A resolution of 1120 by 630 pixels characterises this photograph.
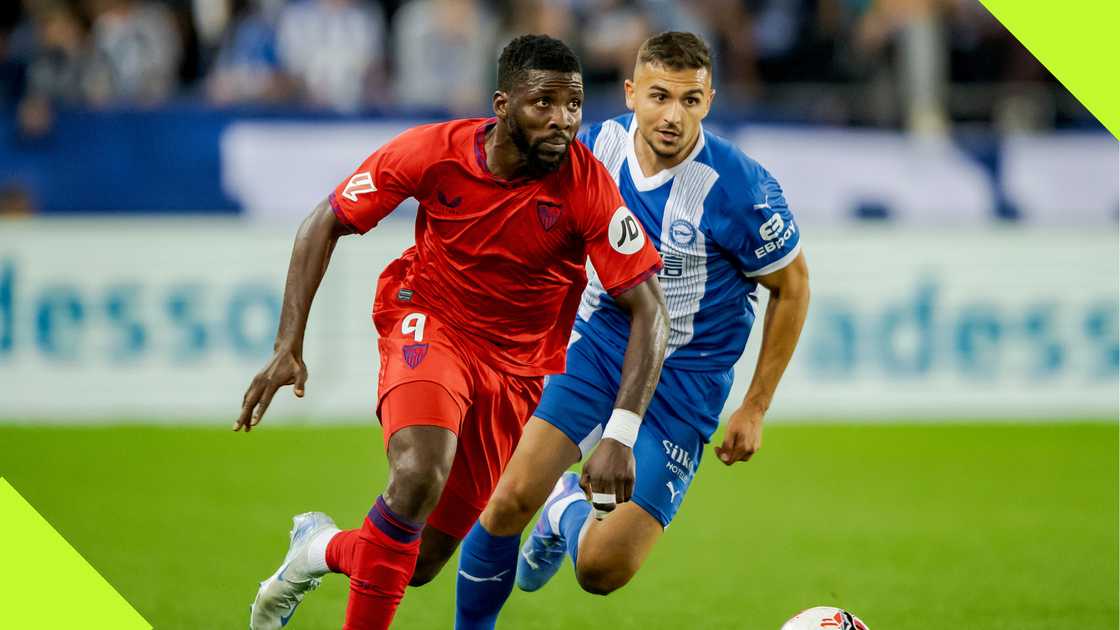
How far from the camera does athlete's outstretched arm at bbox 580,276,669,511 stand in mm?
4891

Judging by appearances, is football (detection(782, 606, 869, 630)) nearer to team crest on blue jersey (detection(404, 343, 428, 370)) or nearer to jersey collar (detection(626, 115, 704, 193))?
team crest on blue jersey (detection(404, 343, 428, 370))

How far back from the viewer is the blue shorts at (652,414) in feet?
20.0

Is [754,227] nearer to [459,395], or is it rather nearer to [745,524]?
[459,395]

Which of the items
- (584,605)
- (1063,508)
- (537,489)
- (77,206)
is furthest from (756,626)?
(77,206)

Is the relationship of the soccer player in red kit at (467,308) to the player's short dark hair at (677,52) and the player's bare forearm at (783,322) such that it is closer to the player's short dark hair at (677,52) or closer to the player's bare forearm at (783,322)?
the player's short dark hair at (677,52)

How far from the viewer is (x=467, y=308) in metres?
5.55

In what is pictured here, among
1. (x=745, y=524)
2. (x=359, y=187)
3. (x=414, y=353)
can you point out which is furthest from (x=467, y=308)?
(x=745, y=524)

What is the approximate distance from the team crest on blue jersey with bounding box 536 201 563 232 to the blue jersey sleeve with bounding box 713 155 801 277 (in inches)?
35.0

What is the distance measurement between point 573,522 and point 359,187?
1731 mm

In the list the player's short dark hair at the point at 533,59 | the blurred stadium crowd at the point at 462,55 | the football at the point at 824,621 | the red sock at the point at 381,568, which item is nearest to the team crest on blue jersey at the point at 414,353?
the red sock at the point at 381,568

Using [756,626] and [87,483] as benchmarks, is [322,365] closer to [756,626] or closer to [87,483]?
[87,483]

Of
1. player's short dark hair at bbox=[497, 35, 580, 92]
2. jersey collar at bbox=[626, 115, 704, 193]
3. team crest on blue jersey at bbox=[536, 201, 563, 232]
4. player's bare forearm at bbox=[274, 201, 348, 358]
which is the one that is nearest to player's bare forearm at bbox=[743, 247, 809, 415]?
Result: jersey collar at bbox=[626, 115, 704, 193]

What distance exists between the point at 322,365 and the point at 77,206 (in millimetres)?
2413

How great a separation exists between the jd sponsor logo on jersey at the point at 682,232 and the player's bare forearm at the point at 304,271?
1365 mm
